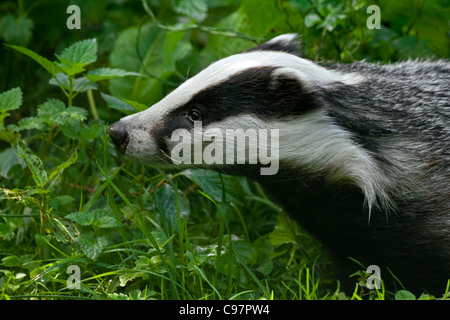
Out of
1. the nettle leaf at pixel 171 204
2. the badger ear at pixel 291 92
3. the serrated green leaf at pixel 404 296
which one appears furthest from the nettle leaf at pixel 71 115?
the serrated green leaf at pixel 404 296

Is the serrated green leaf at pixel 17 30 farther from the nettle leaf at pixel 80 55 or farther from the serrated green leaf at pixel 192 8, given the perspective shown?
the nettle leaf at pixel 80 55

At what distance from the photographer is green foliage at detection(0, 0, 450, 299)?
Answer: 2.77m

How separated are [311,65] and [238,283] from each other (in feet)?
3.49

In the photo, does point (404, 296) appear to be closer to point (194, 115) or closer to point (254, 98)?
point (254, 98)

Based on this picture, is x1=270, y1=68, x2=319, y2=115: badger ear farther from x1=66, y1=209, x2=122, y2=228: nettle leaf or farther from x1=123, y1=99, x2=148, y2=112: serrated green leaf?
x1=66, y1=209, x2=122, y2=228: nettle leaf

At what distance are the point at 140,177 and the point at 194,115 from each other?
2.52 ft

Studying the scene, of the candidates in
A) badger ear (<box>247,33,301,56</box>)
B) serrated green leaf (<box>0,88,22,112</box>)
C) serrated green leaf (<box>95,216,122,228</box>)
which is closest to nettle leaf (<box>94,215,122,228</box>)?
serrated green leaf (<box>95,216,122,228</box>)

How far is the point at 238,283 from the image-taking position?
2.87m

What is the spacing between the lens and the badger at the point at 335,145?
2684 millimetres

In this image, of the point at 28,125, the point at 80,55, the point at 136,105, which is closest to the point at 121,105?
the point at 136,105

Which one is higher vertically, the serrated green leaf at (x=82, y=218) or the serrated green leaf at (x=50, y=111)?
the serrated green leaf at (x=50, y=111)

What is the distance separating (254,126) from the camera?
2691mm

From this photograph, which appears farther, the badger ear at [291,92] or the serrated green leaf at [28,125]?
the serrated green leaf at [28,125]
